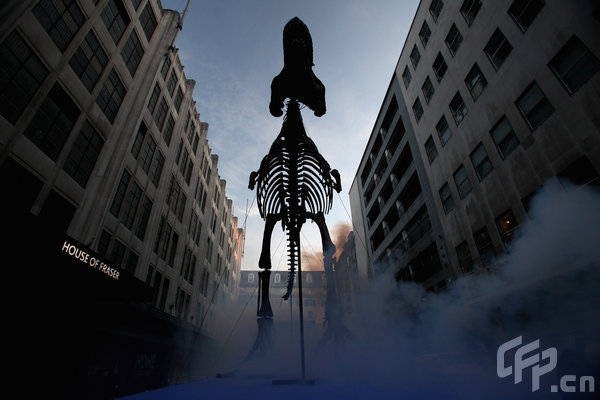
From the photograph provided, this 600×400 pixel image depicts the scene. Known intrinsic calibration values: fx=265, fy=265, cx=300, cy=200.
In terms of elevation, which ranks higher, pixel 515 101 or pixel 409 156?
pixel 409 156

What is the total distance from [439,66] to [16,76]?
67.0 ft

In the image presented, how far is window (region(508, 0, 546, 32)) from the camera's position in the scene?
10284 mm

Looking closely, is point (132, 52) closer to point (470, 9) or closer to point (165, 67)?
point (165, 67)

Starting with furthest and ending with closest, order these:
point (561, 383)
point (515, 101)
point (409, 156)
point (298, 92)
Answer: point (409, 156) → point (515, 101) → point (298, 92) → point (561, 383)

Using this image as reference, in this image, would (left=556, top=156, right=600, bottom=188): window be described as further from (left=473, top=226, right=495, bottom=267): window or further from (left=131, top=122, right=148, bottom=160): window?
(left=131, top=122, right=148, bottom=160): window

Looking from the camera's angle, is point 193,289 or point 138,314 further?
point 193,289

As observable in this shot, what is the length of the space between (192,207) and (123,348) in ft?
43.2

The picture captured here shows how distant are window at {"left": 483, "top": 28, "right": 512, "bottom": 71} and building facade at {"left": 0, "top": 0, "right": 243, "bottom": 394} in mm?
16937

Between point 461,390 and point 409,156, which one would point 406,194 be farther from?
point 461,390

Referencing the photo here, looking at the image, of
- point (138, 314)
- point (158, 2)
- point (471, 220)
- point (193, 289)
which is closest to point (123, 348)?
point (138, 314)

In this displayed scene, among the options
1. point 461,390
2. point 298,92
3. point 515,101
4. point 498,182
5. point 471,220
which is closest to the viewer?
point 461,390

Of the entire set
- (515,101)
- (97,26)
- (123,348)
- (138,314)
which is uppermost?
(97,26)

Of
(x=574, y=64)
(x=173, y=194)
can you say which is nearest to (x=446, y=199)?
(x=574, y=64)

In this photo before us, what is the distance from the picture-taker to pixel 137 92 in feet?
46.8
